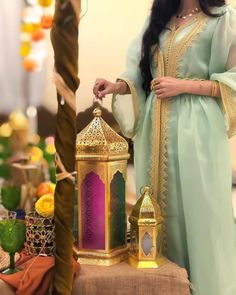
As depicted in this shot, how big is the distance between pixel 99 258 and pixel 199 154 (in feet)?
1.28

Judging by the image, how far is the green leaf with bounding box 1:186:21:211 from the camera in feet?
3.07

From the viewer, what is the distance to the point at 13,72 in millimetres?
905

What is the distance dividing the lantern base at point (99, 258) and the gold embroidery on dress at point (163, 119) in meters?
0.27

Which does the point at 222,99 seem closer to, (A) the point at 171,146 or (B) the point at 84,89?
(A) the point at 171,146

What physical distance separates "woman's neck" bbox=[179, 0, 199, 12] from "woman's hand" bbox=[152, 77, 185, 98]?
0.77ft

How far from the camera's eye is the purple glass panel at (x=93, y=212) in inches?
41.4

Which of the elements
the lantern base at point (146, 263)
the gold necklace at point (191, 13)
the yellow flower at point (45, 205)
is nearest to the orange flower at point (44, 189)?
the yellow flower at point (45, 205)

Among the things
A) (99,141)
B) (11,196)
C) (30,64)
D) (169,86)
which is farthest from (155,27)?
(11,196)

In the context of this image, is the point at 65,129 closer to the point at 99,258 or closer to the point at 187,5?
the point at 99,258

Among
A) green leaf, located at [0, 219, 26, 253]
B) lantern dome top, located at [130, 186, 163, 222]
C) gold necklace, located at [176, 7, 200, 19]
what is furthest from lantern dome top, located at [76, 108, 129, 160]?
gold necklace, located at [176, 7, 200, 19]

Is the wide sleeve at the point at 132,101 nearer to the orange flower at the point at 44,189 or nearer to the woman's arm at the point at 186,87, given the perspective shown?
the woman's arm at the point at 186,87

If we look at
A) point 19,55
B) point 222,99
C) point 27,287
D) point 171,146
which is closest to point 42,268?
point 27,287

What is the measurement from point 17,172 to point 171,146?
0.55 meters

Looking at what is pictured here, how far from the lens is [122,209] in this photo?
1101 millimetres
